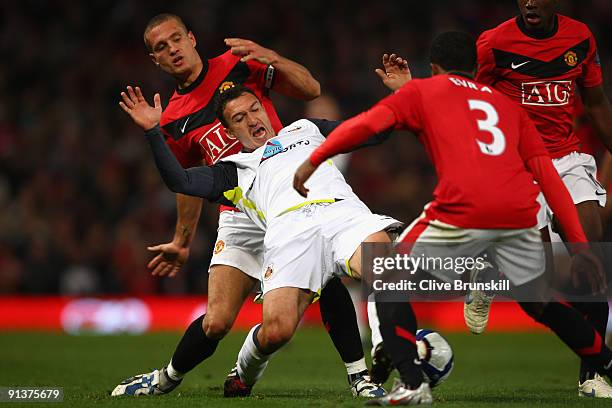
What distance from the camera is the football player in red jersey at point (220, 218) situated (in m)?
6.40

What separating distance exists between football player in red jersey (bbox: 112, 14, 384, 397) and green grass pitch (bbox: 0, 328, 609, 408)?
9.3 inches

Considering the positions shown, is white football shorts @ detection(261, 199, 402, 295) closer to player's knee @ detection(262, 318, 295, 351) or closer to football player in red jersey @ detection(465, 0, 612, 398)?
player's knee @ detection(262, 318, 295, 351)

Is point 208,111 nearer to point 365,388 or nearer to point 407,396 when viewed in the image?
point 365,388

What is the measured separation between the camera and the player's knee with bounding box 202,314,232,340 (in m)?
6.41

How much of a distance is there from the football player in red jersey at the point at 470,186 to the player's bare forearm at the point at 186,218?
6.62ft

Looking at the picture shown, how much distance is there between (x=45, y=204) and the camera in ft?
49.8

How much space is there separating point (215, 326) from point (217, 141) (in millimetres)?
1297

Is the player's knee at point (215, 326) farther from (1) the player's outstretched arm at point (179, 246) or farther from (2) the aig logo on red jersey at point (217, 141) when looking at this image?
(2) the aig logo on red jersey at point (217, 141)

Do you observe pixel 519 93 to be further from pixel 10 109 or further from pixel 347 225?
pixel 10 109

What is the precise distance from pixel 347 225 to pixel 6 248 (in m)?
9.79

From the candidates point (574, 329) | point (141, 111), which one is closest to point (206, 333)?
point (141, 111)

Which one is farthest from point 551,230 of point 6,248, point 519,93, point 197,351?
point 6,248

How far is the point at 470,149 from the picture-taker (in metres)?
5.04

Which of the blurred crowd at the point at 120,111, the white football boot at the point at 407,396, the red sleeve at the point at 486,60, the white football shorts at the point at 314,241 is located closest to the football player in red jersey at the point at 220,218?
the white football shorts at the point at 314,241
